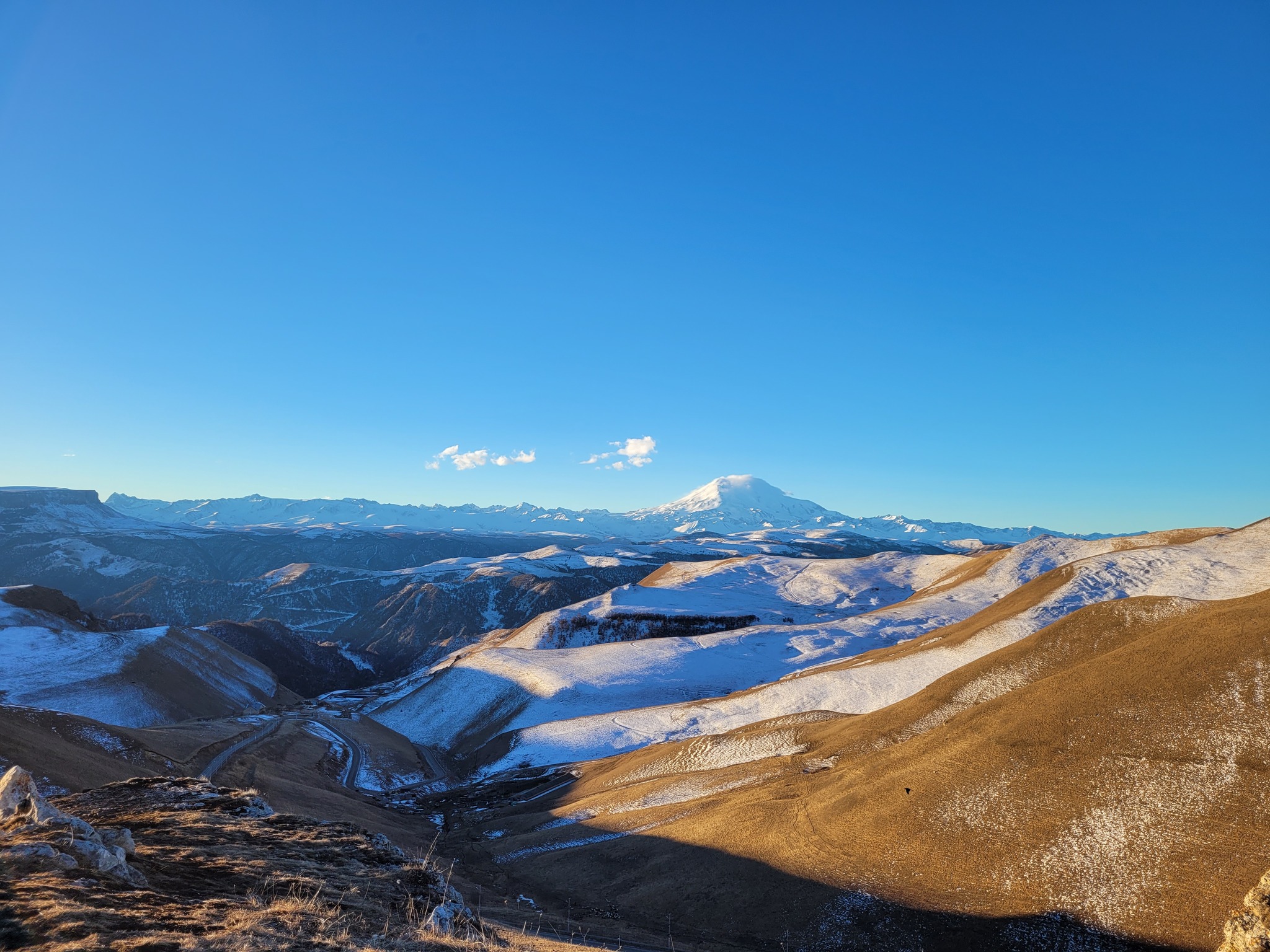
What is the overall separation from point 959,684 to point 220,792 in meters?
35.5

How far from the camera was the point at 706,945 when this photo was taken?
73.9 feet

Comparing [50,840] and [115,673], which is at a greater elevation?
[50,840]

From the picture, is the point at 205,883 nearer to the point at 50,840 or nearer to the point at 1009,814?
the point at 50,840

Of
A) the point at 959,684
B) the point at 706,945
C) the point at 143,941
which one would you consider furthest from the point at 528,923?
the point at 959,684

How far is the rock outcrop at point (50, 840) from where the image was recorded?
9.93 m

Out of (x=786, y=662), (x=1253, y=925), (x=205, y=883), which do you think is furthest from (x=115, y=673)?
(x=1253, y=925)

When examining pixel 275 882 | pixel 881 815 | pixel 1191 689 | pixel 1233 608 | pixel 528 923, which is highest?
pixel 1233 608

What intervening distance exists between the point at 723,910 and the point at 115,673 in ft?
285

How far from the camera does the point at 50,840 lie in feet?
34.9

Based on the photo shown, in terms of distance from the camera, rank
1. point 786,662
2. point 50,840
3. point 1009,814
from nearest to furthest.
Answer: point 50,840
point 1009,814
point 786,662

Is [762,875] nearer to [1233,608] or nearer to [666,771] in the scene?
[666,771]

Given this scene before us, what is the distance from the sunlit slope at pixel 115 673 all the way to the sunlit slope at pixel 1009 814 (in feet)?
206

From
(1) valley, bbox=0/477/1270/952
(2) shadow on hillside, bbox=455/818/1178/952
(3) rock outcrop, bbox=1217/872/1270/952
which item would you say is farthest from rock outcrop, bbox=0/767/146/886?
(3) rock outcrop, bbox=1217/872/1270/952

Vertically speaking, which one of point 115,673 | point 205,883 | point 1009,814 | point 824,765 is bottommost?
point 115,673
